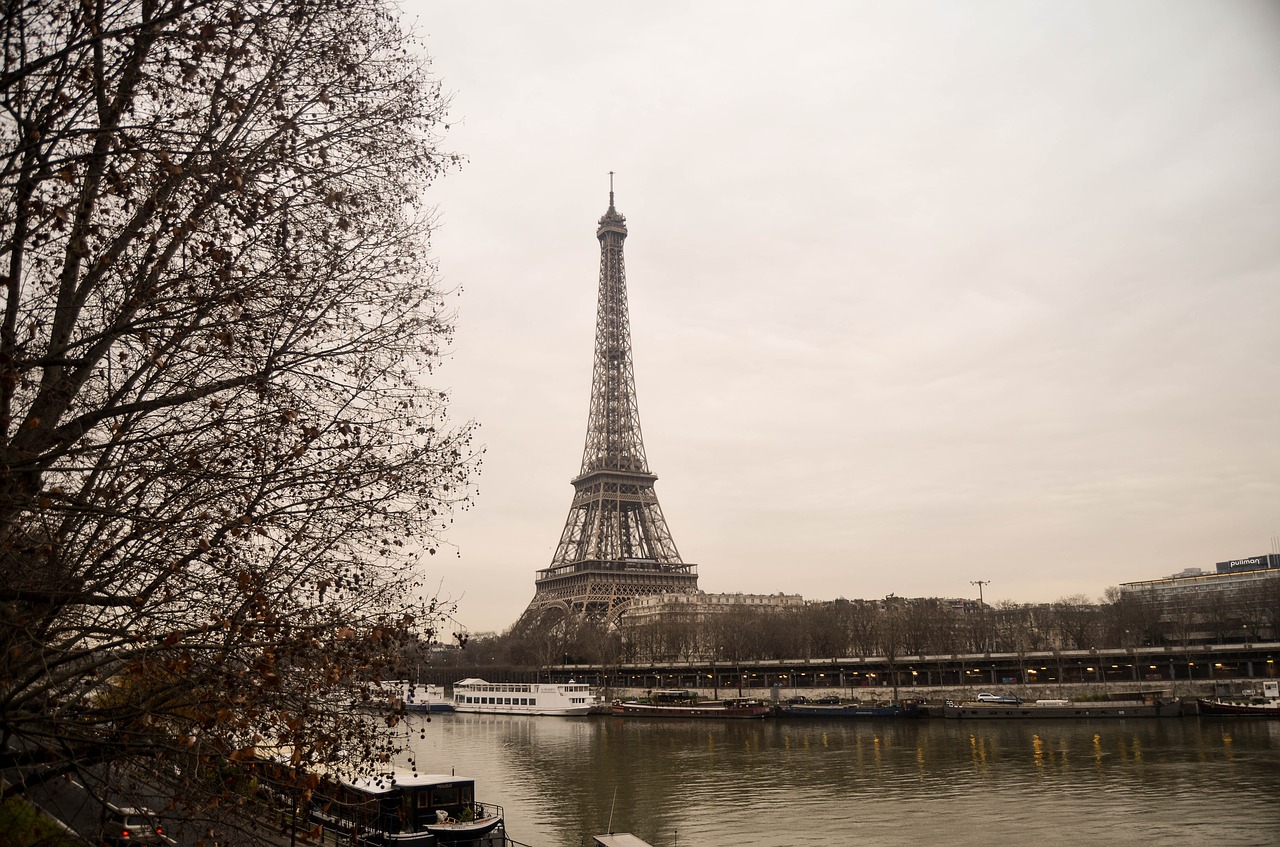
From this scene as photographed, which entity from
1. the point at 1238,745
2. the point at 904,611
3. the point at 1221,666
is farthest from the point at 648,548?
the point at 1238,745

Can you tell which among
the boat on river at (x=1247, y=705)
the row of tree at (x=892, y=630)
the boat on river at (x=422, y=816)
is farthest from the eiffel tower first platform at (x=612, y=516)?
the boat on river at (x=422, y=816)

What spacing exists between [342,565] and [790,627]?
102 m

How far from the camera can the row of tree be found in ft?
325

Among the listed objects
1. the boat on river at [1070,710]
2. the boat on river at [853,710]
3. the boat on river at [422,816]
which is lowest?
the boat on river at [853,710]

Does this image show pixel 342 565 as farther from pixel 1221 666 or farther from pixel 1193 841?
pixel 1221 666

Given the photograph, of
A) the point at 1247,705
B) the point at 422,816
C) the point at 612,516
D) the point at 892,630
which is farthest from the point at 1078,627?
the point at 422,816

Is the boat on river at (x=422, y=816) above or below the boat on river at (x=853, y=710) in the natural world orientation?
above

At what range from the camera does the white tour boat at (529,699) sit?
3472 inches

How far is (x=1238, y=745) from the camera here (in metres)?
47.2

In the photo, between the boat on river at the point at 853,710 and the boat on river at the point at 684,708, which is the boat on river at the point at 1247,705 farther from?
the boat on river at the point at 684,708

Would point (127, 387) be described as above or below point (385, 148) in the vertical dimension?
below

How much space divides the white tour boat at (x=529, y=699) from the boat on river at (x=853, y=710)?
63.4 feet

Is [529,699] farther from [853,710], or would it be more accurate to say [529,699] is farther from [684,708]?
[853,710]

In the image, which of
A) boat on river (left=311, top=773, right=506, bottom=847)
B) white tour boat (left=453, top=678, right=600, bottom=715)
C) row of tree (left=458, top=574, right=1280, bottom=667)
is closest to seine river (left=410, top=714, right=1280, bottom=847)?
boat on river (left=311, top=773, right=506, bottom=847)
